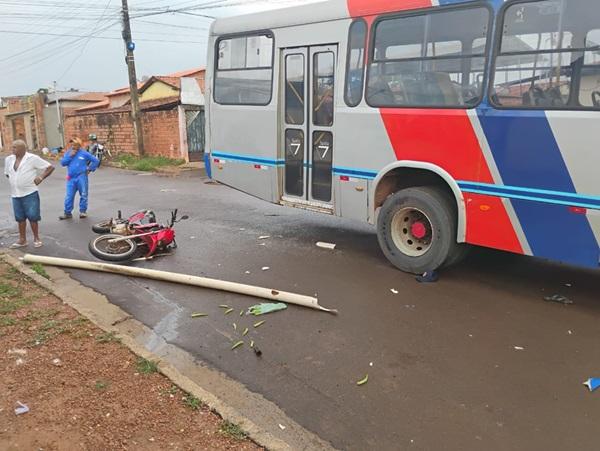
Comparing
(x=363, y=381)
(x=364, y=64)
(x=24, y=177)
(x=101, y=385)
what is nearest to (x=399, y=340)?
(x=363, y=381)

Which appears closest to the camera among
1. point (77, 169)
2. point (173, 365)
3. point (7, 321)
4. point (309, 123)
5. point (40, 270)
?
point (173, 365)

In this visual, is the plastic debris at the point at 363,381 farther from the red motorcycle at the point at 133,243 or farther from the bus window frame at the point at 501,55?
the red motorcycle at the point at 133,243

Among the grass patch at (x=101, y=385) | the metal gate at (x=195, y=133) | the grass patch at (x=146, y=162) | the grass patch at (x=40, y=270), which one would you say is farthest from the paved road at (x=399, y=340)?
the metal gate at (x=195, y=133)

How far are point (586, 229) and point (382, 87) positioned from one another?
2.65 m

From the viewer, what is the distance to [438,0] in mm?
5289

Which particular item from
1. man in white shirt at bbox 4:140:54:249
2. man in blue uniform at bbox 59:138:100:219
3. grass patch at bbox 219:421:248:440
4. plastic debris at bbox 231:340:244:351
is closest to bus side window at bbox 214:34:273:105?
man in white shirt at bbox 4:140:54:249

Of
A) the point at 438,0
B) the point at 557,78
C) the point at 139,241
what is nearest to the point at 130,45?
the point at 139,241

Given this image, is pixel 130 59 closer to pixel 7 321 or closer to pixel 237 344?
pixel 7 321

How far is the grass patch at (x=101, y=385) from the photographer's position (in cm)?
344

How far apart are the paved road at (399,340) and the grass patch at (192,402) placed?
0.46 m

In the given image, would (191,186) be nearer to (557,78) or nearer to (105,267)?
(105,267)

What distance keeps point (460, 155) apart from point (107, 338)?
12.5 ft

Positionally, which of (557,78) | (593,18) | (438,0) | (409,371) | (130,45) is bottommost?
(409,371)

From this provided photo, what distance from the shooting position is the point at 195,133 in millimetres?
19766
